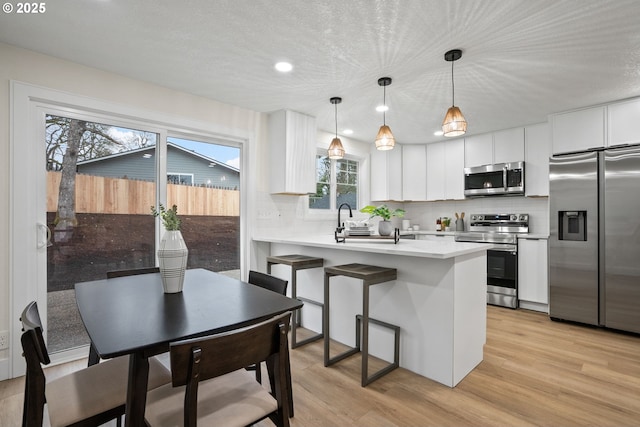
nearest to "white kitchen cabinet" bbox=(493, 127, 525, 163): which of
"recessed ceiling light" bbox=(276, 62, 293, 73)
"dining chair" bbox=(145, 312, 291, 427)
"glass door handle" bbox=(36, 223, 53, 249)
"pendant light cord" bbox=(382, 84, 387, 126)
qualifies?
"pendant light cord" bbox=(382, 84, 387, 126)

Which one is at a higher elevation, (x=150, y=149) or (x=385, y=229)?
(x=150, y=149)

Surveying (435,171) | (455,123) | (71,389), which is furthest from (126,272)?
(435,171)

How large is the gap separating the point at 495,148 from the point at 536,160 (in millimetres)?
542

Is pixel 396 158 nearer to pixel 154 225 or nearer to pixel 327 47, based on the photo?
pixel 327 47

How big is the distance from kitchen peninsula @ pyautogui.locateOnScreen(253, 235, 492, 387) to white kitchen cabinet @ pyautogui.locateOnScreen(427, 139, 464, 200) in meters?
2.66

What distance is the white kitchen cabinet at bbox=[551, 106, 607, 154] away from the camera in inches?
134

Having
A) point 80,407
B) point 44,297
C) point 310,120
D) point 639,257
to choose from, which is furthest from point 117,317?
point 639,257

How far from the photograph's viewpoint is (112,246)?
2842 mm

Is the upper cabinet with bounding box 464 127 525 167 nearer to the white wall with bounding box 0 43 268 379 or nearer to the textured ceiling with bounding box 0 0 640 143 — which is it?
the textured ceiling with bounding box 0 0 640 143

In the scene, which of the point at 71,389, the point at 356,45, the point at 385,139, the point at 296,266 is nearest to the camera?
the point at 71,389

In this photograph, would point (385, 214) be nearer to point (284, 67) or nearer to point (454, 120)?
point (454, 120)

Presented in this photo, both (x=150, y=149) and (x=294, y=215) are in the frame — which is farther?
(x=294, y=215)

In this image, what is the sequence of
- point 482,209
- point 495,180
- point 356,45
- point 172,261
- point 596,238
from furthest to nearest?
1. point 482,209
2. point 495,180
3. point 596,238
4. point 356,45
5. point 172,261

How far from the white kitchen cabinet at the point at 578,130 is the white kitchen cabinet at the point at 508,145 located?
585 millimetres
